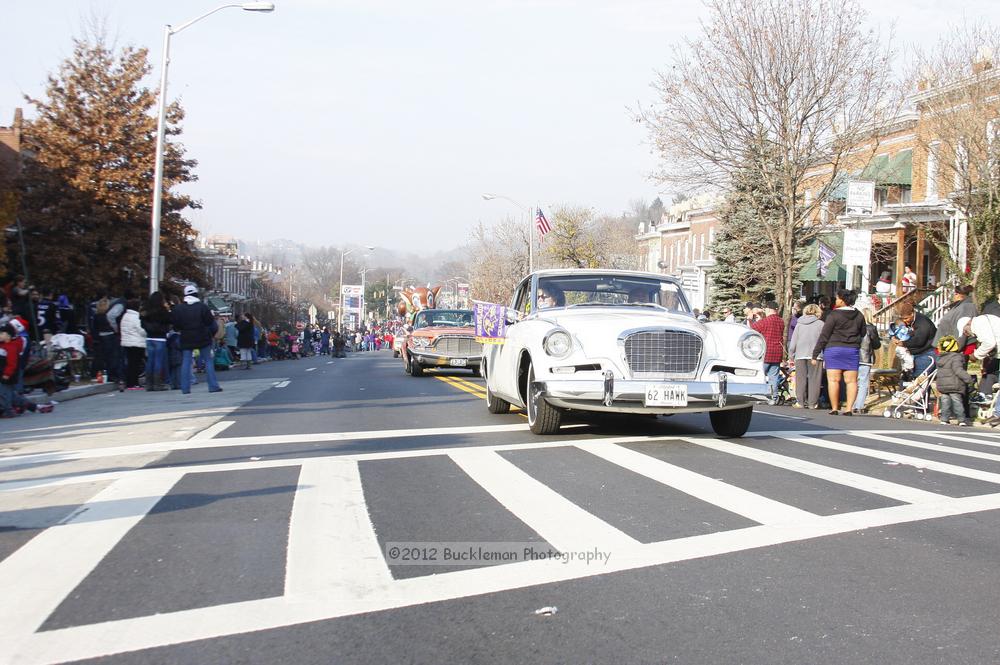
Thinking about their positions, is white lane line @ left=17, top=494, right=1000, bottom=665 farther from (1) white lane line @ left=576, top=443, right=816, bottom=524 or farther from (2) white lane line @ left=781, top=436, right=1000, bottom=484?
(2) white lane line @ left=781, top=436, right=1000, bottom=484

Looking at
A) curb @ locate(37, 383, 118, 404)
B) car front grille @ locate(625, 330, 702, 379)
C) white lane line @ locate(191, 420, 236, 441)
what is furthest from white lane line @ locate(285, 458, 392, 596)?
curb @ locate(37, 383, 118, 404)

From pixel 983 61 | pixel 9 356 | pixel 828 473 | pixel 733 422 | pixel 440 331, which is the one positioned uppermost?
pixel 983 61

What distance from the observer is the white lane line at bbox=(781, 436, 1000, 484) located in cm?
770

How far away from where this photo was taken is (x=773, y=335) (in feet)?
53.3

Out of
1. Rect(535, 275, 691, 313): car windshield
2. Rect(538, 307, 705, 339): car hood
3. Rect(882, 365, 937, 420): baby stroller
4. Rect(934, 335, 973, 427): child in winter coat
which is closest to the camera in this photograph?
Rect(538, 307, 705, 339): car hood

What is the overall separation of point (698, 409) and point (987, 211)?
606 inches

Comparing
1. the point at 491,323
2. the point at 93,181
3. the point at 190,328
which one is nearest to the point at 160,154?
the point at 93,181

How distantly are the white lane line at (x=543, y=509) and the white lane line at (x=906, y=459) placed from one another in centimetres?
343

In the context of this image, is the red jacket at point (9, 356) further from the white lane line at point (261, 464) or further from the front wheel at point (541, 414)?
the front wheel at point (541, 414)

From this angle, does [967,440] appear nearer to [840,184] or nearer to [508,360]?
[508,360]

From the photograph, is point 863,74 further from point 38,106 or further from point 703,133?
point 38,106

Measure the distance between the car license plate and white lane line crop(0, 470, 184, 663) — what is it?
4.39 meters

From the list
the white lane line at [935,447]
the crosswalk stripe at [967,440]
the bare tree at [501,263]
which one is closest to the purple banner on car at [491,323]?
the white lane line at [935,447]

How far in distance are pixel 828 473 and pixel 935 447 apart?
272 cm
